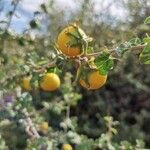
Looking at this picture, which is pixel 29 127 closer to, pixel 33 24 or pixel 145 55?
pixel 33 24

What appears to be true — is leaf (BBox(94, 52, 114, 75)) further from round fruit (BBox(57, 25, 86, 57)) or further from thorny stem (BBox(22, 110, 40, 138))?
thorny stem (BBox(22, 110, 40, 138))

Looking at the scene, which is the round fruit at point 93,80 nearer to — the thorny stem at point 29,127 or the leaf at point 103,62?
the leaf at point 103,62

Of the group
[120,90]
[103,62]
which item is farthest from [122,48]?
[120,90]

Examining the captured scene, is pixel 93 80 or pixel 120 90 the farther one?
pixel 120 90

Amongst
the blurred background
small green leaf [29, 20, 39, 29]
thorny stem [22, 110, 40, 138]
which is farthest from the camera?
the blurred background

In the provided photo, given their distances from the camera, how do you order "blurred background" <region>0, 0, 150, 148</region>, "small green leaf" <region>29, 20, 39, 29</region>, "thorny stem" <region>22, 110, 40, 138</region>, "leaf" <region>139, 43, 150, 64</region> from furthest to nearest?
"blurred background" <region>0, 0, 150, 148</region> → "thorny stem" <region>22, 110, 40, 138</region> → "small green leaf" <region>29, 20, 39, 29</region> → "leaf" <region>139, 43, 150, 64</region>

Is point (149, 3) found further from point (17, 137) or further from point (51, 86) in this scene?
point (51, 86)

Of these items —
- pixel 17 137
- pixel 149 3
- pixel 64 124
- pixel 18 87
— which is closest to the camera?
pixel 18 87

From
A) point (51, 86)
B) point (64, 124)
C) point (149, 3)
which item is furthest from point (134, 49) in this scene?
point (149, 3)

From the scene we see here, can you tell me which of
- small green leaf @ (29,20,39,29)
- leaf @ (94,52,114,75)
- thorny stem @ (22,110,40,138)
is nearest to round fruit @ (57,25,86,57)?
leaf @ (94,52,114,75)

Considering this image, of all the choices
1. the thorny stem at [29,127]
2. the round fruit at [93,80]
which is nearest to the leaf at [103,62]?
the round fruit at [93,80]

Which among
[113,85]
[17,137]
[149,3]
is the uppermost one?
[149,3]
